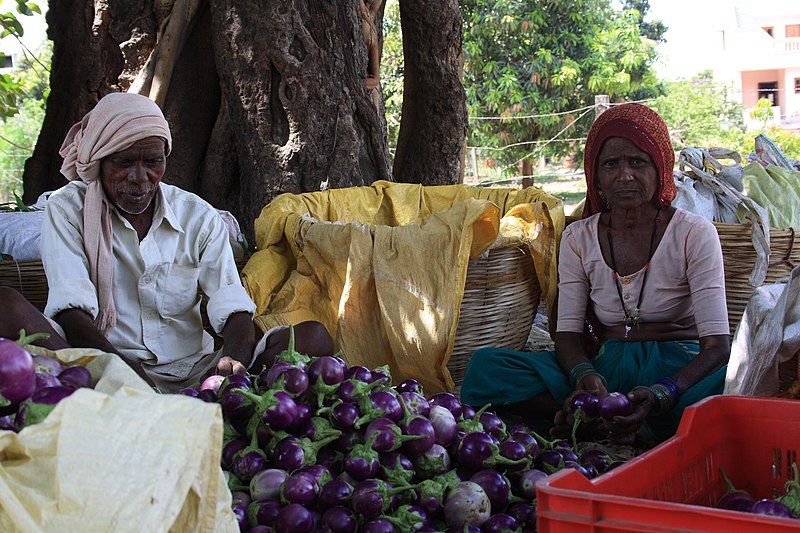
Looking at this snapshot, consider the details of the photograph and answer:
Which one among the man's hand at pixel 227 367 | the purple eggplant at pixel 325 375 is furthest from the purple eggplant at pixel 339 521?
the man's hand at pixel 227 367

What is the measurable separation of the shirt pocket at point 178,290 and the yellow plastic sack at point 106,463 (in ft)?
6.09

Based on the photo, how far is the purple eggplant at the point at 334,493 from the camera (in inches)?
73.2

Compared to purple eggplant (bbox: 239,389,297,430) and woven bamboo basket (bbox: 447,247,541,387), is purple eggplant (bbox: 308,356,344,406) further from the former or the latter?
woven bamboo basket (bbox: 447,247,541,387)

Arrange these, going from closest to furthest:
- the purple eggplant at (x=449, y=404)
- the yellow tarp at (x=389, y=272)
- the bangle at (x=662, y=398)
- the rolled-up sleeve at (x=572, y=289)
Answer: the purple eggplant at (x=449, y=404) → the bangle at (x=662, y=398) → the rolled-up sleeve at (x=572, y=289) → the yellow tarp at (x=389, y=272)

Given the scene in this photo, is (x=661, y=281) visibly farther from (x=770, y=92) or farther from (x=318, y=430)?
(x=770, y=92)

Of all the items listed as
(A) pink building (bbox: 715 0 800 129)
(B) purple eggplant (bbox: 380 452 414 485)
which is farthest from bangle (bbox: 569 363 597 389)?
(A) pink building (bbox: 715 0 800 129)

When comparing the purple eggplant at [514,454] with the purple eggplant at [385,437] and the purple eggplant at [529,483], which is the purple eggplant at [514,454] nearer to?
the purple eggplant at [529,483]

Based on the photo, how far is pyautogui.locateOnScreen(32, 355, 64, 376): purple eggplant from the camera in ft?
5.42

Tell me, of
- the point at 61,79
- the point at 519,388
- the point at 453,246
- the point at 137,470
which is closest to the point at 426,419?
the point at 137,470

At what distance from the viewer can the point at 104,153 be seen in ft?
9.65

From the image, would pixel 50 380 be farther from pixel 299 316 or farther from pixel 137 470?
pixel 299 316

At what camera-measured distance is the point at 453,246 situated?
349cm

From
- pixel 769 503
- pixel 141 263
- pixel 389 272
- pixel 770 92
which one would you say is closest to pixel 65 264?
pixel 141 263

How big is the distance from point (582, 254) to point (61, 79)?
326 centimetres
